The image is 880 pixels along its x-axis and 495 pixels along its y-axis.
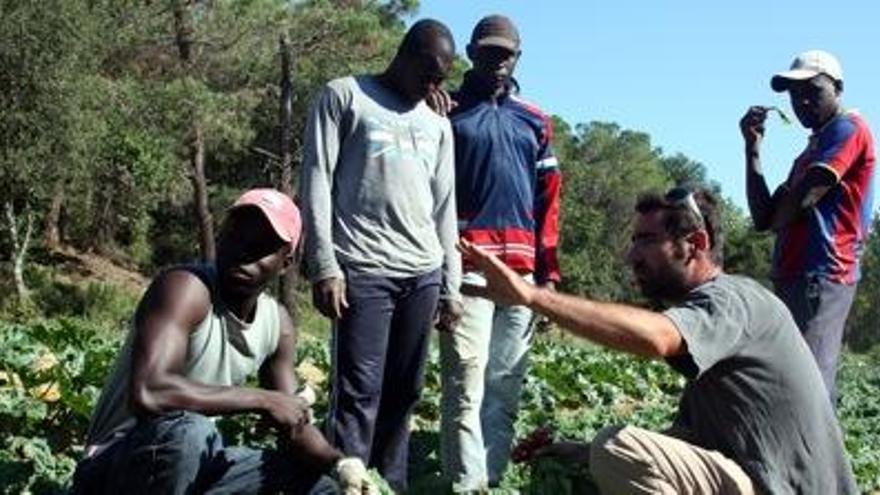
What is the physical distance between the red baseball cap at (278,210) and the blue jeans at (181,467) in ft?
2.02

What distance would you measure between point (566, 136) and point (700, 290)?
273ft

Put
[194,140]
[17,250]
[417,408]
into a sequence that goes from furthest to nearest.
→ [194,140] → [17,250] → [417,408]

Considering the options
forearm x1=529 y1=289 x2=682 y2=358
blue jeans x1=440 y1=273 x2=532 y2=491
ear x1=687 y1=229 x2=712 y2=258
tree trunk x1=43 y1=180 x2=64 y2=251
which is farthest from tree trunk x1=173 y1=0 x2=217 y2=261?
forearm x1=529 y1=289 x2=682 y2=358

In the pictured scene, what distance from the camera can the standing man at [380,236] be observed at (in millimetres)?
4727

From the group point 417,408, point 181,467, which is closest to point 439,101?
point 181,467

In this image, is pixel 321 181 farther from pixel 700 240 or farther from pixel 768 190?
pixel 768 190

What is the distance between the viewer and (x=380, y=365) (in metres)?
4.80

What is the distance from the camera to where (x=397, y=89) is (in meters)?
4.99

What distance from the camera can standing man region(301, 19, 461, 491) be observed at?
4.73m

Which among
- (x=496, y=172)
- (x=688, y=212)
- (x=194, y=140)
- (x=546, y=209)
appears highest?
(x=688, y=212)

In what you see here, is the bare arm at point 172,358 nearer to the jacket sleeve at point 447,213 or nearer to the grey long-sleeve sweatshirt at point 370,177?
the grey long-sleeve sweatshirt at point 370,177

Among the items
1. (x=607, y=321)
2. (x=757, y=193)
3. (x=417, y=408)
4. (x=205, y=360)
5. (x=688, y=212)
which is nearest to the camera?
(x=607, y=321)

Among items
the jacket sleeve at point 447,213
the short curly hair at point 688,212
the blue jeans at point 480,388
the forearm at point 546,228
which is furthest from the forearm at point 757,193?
the short curly hair at point 688,212

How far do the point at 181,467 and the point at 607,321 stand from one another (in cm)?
127
